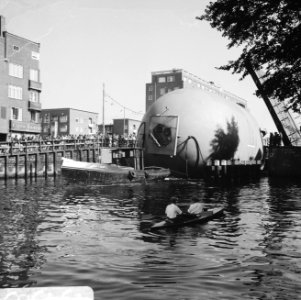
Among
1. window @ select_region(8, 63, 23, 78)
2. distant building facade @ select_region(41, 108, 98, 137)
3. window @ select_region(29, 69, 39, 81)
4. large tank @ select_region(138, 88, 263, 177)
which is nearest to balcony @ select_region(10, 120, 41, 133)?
window @ select_region(8, 63, 23, 78)

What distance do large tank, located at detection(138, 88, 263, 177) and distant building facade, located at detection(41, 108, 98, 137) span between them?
62.4 m

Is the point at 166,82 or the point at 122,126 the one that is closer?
the point at 122,126

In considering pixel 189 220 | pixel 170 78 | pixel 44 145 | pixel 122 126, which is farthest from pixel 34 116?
pixel 170 78

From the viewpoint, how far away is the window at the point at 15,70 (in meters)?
57.0

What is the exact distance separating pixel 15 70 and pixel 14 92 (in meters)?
3.09

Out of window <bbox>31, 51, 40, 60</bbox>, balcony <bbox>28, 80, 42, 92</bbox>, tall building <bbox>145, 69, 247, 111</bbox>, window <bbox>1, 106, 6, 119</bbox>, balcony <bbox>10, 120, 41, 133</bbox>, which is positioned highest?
tall building <bbox>145, 69, 247, 111</bbox>

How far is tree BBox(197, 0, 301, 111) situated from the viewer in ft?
78.5

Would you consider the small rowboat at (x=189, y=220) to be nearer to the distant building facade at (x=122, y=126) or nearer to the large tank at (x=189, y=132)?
the large tank at (x=189, y=132)

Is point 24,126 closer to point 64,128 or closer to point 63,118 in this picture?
point 64,128

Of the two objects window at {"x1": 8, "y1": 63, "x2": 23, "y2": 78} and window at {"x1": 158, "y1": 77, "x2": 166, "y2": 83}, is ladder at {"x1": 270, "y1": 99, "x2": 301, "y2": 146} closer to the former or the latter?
window at {"x1": 8, "y1": 63, "x2": 23, "y2": 78}

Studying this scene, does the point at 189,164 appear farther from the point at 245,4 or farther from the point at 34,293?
the point at 34,293

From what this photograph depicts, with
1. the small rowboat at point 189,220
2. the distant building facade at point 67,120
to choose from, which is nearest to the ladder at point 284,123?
the small rowboat at point 189,220

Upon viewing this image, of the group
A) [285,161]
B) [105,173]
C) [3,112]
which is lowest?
[105,173]

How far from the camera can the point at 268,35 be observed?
25.9 meters
